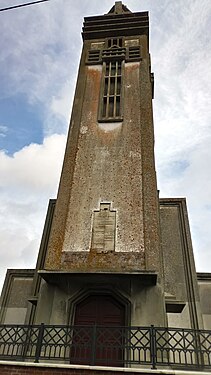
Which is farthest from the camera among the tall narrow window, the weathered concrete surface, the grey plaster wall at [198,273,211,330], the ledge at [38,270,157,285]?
the tall narrow window

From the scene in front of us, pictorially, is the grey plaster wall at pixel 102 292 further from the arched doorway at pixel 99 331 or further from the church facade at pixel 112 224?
the arched doorway at pixel 99 331

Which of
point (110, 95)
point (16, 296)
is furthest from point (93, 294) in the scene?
point (110, 95)

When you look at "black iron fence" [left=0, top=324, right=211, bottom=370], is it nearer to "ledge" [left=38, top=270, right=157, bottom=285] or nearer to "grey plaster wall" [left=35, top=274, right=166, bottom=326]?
"grey plaster wall" [left=35, top=274, right=166, bottom=326]

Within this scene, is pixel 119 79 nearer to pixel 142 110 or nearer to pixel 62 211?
pixel 142 110

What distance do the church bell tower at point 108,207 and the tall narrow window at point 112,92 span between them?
5 centimetres

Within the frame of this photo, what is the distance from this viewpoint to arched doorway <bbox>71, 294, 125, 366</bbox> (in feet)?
24.3

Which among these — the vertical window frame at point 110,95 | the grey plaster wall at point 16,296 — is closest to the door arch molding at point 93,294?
the grey plaster wall at point 16,296

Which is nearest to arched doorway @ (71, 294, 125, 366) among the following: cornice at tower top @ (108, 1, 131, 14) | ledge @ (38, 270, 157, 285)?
ledge @ (38, 270, 157, 285)

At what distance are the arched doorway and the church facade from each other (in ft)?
0.12

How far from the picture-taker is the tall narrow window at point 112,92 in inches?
510

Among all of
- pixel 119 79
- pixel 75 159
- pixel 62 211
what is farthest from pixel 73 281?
pixel 119 79

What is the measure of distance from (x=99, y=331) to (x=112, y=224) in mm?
3372

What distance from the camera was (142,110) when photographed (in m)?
12.7

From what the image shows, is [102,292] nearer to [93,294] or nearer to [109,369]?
[93,294]
